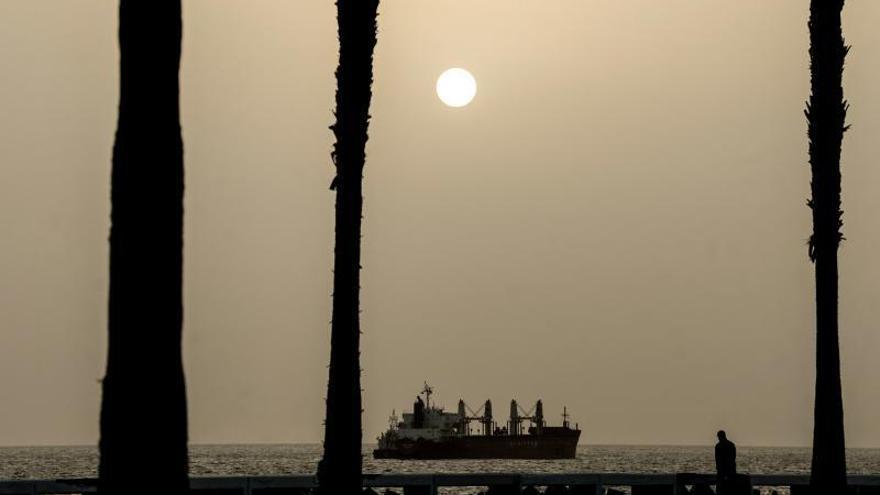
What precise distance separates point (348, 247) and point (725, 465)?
21.5ft

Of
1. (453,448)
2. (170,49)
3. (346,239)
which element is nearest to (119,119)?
(170,49)

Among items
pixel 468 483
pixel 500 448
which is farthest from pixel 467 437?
pixel 468 483

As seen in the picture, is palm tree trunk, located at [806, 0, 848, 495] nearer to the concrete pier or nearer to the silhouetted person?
the silhouetted person

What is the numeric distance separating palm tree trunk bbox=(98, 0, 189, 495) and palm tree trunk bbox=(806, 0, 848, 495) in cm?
1344

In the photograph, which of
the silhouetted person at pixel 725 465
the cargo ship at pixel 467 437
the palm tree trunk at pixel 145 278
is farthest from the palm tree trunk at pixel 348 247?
the cargo ship at pixel 467 437

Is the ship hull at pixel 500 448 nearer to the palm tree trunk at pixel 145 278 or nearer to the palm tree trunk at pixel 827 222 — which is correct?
the palm tree trunk at pixel 827 222

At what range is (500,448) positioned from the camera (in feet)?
616

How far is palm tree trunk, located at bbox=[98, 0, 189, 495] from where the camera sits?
1134 cm

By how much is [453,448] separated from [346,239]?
16231 centimetres

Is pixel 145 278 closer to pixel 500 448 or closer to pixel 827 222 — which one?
pixel 827 222

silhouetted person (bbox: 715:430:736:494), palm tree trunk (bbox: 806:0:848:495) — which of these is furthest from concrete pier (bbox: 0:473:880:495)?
palm tree trunk (bbox: 806:0:848:495)

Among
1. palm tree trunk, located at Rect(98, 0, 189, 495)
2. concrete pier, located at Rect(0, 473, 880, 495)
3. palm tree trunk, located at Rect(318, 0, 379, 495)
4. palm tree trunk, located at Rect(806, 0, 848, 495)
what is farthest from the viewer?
palm tree trunk, located at Rect(806, 0, 848, 495)

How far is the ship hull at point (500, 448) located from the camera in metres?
181

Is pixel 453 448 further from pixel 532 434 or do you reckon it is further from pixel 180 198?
pixel 180 198
